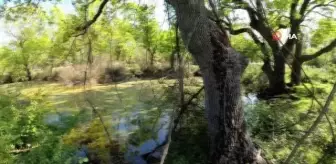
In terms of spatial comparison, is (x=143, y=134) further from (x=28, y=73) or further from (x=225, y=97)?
(x=28, y=73)

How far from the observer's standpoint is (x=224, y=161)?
4324 millimetres

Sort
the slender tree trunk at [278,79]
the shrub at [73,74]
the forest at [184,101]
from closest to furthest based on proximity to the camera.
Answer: the forest at [184,101], the shrub at [73,74], the slender tree trunk at [278,79]

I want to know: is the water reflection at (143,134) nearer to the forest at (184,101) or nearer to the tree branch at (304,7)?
the forest at (184,101)

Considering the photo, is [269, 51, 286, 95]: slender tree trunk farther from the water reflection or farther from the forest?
the water reflection

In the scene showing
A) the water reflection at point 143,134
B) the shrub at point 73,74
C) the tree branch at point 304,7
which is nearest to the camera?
the water reflection at point 143,134

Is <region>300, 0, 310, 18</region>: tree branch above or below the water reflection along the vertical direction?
above

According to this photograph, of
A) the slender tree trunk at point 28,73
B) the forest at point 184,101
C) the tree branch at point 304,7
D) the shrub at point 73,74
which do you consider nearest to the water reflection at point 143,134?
the forest at point 184,101

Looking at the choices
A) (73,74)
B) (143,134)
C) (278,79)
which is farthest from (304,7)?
(73,74)

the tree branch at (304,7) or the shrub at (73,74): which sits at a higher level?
the tree branch at (304,7)

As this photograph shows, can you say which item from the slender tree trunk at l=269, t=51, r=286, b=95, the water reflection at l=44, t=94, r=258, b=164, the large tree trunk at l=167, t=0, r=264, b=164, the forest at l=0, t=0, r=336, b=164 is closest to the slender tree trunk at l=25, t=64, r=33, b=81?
the forest at l=0, t=0, r=336, b=164

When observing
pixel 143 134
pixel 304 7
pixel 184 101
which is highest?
pixel 304 7

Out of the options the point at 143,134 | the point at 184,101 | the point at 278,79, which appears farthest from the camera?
the point at 278,79

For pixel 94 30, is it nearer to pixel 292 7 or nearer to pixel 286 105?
pixel 286 105

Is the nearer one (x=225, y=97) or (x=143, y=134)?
(x=225, y=97)
